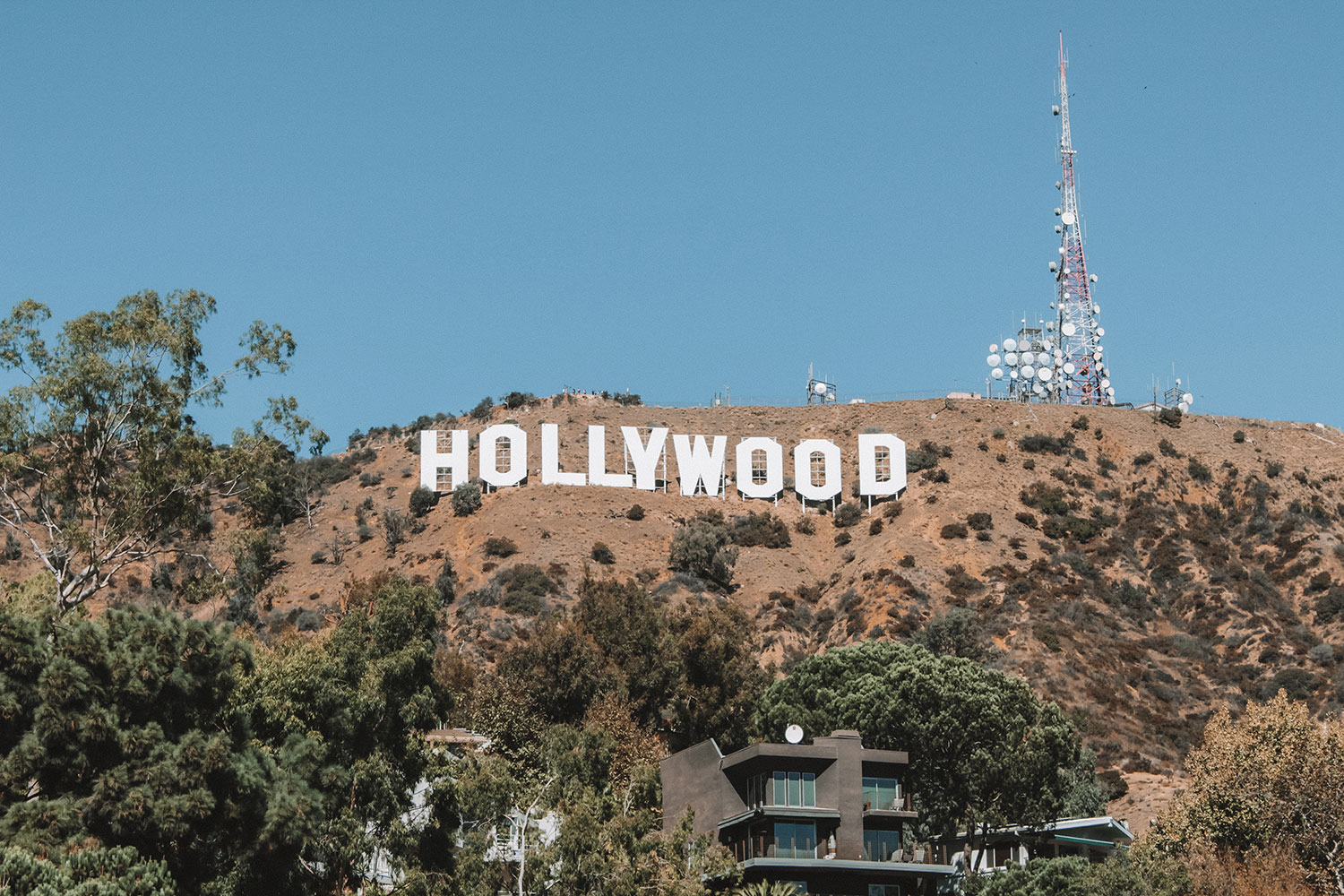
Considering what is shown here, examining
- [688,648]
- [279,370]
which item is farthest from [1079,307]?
[279,370]

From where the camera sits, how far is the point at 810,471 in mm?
110188

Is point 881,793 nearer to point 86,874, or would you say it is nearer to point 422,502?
point 86,874

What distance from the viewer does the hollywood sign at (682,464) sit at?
4163 inches

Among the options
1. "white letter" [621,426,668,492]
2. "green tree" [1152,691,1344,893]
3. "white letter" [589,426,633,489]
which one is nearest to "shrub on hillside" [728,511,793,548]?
"white letter" [621,426,668,492]

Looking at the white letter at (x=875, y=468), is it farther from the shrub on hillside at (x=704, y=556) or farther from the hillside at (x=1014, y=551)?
the shrub on hillside at (x=704, y=556)

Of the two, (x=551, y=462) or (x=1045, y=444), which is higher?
(x=1045, y=444)

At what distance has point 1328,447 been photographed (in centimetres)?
11744

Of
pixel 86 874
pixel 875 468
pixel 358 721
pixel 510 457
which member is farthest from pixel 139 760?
pixel 875 468

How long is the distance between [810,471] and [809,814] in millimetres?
67212

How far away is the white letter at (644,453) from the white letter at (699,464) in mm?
1151

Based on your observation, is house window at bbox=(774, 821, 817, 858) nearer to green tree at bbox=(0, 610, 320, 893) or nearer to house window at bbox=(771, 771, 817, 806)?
house window at bbox=(771, 771, 817, 806)

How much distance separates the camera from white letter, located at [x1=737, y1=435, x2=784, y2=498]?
108250 mm

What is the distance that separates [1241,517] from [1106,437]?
40.9 feet

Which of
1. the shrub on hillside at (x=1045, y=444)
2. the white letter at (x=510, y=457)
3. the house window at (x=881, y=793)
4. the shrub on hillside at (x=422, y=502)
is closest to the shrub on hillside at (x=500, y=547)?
the white letter at (x=510, y=457)
